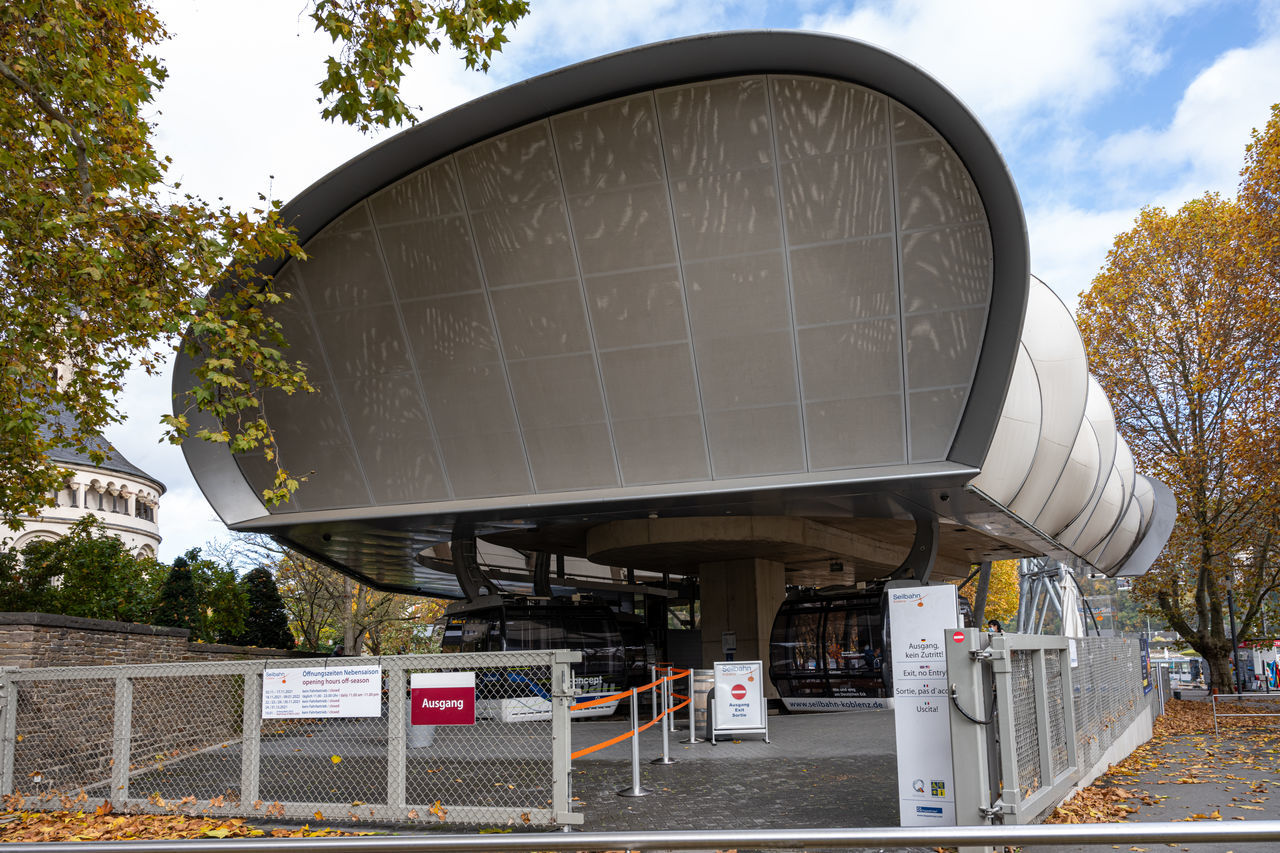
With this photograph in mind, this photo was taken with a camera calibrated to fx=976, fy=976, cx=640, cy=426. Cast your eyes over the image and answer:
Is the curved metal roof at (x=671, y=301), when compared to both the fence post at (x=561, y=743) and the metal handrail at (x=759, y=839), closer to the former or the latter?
the fence post at (x=561, y=743)

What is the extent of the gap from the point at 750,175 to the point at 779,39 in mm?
2544

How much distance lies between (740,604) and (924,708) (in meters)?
22.1

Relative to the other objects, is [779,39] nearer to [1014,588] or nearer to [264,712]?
[264,712]

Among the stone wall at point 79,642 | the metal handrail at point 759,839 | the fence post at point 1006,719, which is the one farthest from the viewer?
the stone wall at point 79,642

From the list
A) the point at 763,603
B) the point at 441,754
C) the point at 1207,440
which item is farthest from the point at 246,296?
the point at 1207,440

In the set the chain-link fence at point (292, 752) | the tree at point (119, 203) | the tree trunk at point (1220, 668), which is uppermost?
the tree at point (119, 203)

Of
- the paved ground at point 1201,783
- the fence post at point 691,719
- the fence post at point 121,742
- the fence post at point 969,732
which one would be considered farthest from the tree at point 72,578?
the paved ground at point 1201,783

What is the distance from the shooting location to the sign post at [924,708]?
26.7ft

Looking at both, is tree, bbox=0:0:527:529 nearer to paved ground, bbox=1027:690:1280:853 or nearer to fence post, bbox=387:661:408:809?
fence post, bbox=387:661:408:809

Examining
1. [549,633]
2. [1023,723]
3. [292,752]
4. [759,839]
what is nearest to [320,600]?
[549,633]

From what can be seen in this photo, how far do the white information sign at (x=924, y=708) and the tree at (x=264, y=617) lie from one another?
2246 centimetres

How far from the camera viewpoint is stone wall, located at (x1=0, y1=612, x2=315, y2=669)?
11570mm

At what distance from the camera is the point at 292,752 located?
1195cm

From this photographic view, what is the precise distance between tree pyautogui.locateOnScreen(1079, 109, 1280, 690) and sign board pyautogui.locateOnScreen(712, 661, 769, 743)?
56.2ft
